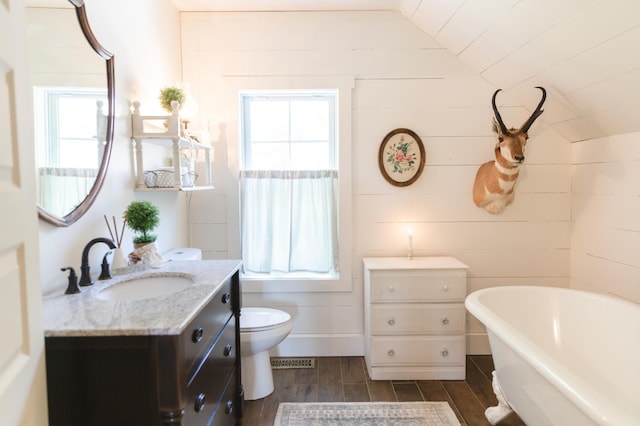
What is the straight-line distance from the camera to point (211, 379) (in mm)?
1456

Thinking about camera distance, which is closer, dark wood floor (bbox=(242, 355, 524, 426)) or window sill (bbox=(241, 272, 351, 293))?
dark wood floor (bbox=(242, 355, 524, 426))

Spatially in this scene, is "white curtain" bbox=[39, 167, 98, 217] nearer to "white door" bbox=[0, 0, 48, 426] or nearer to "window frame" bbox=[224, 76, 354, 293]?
"white door" bbox=[0, 0, 48, 426]

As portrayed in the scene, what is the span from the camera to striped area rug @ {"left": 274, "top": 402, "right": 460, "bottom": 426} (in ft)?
6.70

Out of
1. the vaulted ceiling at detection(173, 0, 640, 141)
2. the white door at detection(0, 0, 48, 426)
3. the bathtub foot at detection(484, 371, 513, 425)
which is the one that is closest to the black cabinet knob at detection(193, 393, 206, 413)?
the white door at detection(0, 0, 48, 426)

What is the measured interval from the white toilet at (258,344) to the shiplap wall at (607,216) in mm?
2116

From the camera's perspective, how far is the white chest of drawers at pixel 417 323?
248 cm

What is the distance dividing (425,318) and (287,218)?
1230 millimetres

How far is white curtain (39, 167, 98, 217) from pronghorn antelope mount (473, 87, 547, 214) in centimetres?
224

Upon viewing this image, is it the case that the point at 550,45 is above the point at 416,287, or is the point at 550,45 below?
above

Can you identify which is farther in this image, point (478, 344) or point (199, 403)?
point (478, 344)

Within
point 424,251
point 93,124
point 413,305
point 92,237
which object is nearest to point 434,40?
point 424,251

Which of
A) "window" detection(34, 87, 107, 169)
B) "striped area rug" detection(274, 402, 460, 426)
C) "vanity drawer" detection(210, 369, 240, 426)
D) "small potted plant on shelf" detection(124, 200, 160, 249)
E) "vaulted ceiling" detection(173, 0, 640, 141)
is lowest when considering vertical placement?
"striped area rug" detection(274, 402, 460, 426)

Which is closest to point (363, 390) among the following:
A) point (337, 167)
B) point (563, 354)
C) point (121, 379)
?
point (563, 354)

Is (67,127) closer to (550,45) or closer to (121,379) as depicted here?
(121,379)
